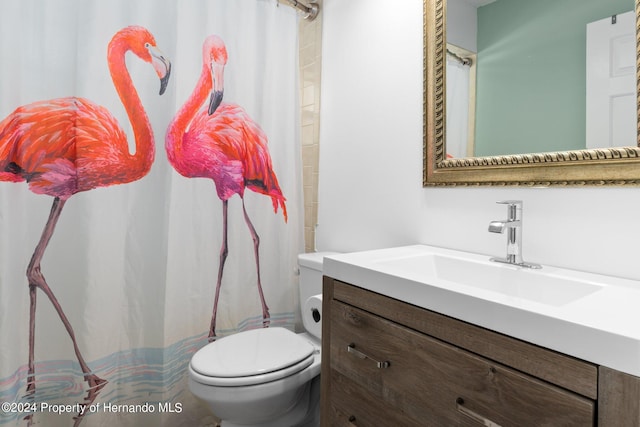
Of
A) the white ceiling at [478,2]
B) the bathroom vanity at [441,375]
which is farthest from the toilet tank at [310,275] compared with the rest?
the white ceiling at [478,2]

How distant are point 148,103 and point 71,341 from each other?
0.87 metres

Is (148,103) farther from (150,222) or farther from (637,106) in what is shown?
(637,106)

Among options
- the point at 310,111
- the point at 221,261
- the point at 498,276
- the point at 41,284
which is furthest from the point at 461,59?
the point at 41,284

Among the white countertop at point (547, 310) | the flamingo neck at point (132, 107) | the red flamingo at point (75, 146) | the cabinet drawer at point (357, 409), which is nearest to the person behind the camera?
the white countertop at point (547, 310)

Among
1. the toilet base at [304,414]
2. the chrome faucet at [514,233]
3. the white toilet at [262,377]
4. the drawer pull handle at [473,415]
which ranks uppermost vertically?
the chrome faucet at [514,233]

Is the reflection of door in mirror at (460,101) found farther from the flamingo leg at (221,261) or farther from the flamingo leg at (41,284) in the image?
the flamingo leg at (41,284)

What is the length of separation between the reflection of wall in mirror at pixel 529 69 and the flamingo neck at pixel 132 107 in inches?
43.8

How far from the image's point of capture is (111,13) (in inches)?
49.1

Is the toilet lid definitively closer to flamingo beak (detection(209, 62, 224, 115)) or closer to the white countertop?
the white countertop

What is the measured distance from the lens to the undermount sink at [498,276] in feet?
2.76

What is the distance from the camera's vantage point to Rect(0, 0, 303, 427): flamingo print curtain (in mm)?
1131

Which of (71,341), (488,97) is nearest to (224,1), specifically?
(488,97)

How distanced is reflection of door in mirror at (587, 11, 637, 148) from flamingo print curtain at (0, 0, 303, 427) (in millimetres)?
1147

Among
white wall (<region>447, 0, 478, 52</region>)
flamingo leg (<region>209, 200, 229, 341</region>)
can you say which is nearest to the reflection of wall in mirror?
white wall (<region>447, 0, 478, 52</region>)
